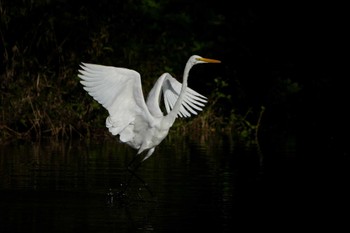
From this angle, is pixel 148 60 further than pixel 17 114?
Yes

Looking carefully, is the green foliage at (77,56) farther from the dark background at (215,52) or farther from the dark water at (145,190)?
the dark water at (145,190)

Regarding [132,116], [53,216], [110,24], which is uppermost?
[110,24]

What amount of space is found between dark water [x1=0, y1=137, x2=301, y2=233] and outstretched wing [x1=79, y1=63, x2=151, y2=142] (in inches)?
35.1

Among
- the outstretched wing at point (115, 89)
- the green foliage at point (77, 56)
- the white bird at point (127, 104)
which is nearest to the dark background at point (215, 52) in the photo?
the green foliage at point (77, 56)

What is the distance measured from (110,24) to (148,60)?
65.9 inches

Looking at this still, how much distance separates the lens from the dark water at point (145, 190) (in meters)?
10.5

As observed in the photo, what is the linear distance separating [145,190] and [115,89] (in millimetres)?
1272

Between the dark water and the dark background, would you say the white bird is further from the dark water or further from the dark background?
the dark background

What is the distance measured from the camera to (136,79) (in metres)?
13.4

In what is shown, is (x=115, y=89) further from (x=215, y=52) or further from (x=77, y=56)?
(x=215, y=52)

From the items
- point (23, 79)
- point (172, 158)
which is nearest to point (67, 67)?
point (23, 79)

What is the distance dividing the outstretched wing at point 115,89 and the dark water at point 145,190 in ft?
2.92

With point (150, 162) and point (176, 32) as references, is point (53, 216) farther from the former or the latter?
point (176, 32)

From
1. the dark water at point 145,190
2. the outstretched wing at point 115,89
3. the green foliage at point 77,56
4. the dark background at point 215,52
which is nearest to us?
the dark water at point 145,190
